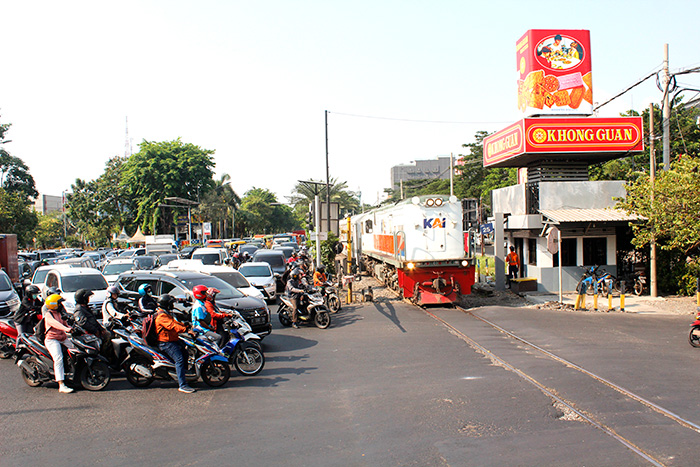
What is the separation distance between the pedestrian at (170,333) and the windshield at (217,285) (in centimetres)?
419

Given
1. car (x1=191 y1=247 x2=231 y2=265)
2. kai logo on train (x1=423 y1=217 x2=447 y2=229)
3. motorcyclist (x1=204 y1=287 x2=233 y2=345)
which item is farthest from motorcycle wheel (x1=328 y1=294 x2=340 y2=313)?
car (x1=191 y1=247 x2=231 y2=265)

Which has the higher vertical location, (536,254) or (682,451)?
(536,254)

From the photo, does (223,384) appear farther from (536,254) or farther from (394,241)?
(536,254)

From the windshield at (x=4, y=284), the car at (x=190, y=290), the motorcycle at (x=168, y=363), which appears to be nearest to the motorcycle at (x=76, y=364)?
the motorcycle at (x=168, y=363)

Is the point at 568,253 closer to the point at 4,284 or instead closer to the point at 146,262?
the point at 4,284

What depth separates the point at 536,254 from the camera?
21.4m

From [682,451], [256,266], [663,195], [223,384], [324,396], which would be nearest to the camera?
[682,451]

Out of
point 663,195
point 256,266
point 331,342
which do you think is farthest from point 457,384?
point 256,266

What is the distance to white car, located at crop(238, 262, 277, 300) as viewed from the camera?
64.1ft

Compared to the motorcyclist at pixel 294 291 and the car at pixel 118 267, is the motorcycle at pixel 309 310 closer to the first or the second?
the motorcyclist at pixel 294 291

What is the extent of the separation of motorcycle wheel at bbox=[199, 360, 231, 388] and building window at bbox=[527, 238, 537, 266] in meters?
16.0

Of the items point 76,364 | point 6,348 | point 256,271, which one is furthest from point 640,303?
point 6,348

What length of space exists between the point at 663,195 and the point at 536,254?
18.3 ft

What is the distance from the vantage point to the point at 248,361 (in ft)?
31.2
